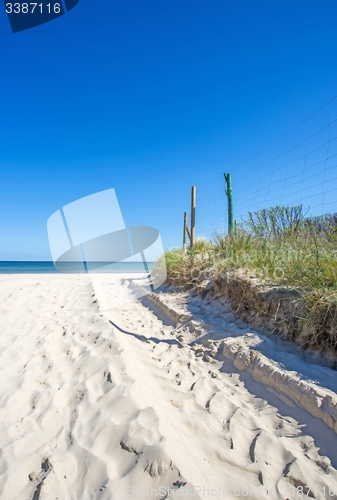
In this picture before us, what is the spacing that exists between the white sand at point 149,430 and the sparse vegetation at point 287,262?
2.62 feet

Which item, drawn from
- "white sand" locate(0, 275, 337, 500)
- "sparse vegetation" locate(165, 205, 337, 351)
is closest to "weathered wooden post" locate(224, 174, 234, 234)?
"sparse vegetation" locate(165, 205, 337, 351)

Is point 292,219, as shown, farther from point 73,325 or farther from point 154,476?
point 154,476

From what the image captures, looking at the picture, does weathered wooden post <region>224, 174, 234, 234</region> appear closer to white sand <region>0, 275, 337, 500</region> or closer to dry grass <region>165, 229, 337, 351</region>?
dry grass <region>165, 229, 337, 351</region>

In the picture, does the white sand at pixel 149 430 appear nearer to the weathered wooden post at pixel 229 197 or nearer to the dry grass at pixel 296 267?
the dry grass at pixel 296 267

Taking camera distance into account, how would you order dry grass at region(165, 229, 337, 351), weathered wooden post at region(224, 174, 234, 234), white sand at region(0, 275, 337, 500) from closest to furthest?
white sand at region(0, 275, 337, 500)
dry grass at region(165, 229, 337, 351)
weathered wooden post at region(224, 174, 234, 234)

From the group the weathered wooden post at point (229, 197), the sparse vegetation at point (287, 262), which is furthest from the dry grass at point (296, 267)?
the weathered wooden post at point (229, 197)

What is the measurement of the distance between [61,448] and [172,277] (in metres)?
4.84

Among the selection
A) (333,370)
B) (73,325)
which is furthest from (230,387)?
(73,325)

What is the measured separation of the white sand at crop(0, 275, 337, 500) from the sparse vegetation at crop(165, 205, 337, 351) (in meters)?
0.80

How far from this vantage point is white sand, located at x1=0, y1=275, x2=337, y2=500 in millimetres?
1407

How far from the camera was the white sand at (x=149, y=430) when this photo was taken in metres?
1.41

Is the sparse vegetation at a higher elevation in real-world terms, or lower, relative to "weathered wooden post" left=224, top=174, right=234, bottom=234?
lower

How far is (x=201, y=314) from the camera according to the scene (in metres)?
4.09

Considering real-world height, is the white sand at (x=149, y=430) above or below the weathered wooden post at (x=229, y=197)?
below
